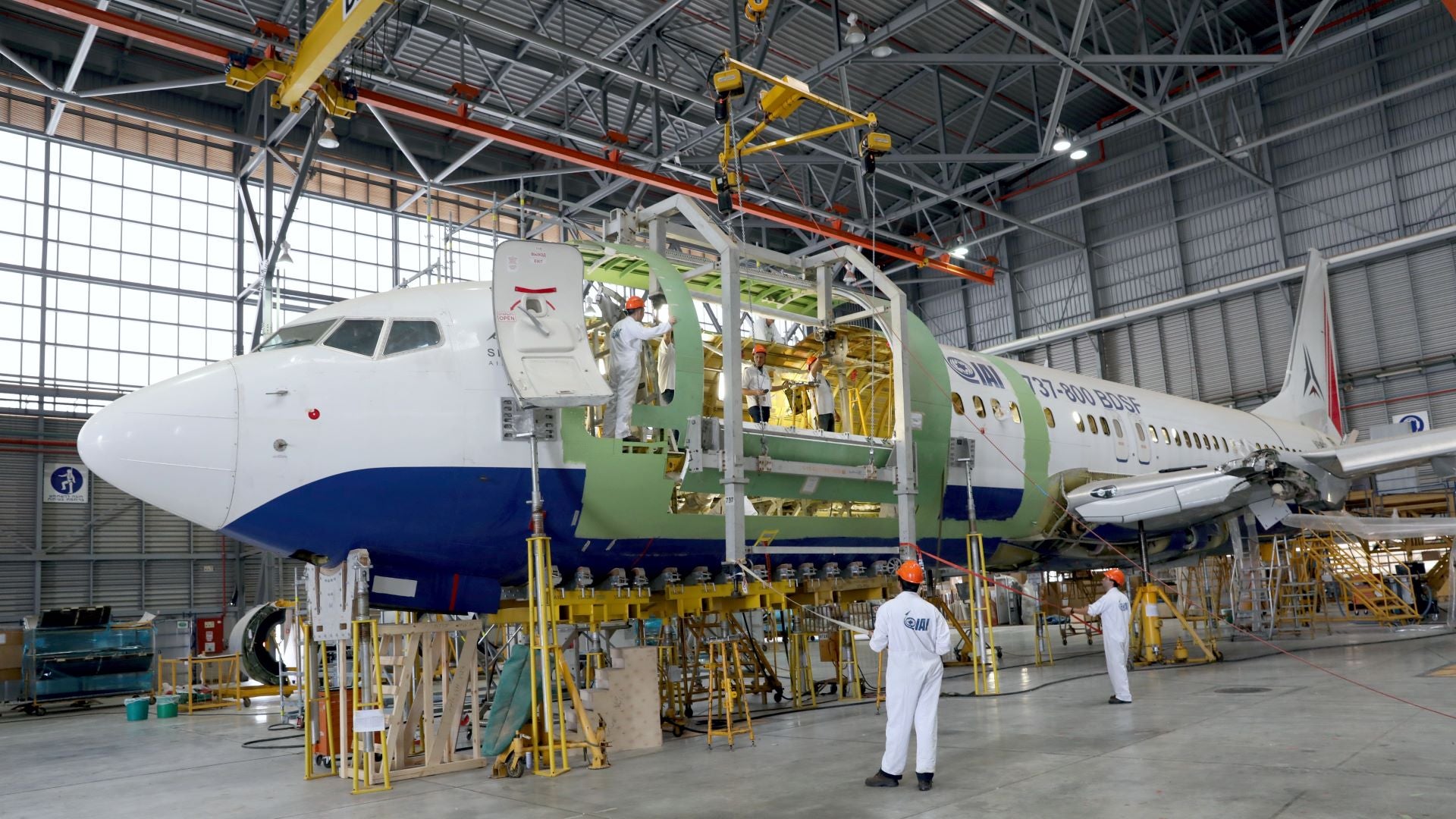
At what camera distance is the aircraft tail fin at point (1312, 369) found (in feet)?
84.4

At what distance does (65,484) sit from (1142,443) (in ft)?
88.9

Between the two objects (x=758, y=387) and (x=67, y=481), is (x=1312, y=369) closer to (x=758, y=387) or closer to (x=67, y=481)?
(x=758, y=387)

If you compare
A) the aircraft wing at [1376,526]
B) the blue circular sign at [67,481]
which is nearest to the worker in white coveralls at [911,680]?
the aircraft wing at [1376,526]

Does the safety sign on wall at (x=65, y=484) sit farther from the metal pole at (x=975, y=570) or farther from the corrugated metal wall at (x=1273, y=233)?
the corrugated metal wall at (x=1273, y=233)

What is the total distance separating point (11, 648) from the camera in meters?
21.7

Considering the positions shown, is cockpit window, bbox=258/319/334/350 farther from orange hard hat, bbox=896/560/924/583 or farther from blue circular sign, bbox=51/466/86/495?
blue circular sign, bbox=51/466/86/495

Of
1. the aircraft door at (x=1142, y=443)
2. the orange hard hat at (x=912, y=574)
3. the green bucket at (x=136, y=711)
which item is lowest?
the green bucket at (x=136, y=711)

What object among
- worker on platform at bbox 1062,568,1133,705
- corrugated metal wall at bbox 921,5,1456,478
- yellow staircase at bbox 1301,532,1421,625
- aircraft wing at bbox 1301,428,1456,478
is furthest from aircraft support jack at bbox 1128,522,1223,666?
corrugated metal wall at bbox 921,5,1456,478

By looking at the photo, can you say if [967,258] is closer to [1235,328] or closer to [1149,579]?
[1235,328]

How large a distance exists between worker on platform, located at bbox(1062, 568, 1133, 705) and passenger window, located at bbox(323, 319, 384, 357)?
8526 mm

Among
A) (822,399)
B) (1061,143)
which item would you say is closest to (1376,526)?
(1061,143)

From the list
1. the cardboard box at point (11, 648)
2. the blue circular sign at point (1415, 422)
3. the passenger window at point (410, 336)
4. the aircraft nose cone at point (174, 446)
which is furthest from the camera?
the blue circular sign at point (1415, 422)

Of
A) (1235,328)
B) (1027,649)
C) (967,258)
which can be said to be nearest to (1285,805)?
(1027,649)

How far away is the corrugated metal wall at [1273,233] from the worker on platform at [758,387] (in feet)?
63.5
